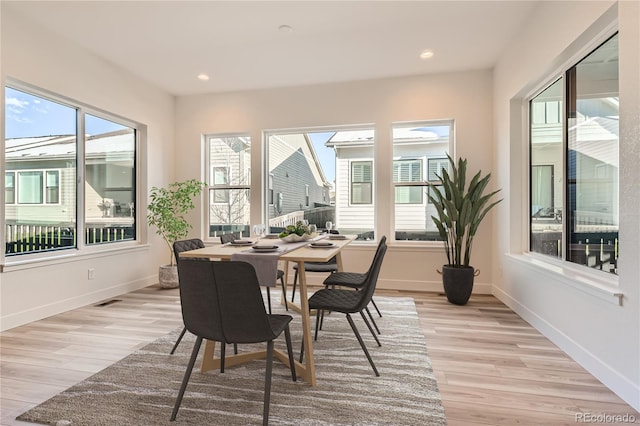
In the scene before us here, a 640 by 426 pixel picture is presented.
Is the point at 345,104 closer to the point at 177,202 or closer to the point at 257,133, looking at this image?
the point at 257,133

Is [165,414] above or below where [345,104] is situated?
below

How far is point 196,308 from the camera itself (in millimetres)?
1639

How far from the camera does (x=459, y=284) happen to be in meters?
3.58

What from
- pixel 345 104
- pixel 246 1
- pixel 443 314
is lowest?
pixel 443 314

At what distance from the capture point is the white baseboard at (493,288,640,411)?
1786 millimetres

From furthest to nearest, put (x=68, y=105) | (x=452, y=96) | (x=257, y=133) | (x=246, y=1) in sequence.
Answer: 1. (x=257, y=133)
2. (x=452, y=96)
3. (x=68, y=105)
4. (x=246, y=1)

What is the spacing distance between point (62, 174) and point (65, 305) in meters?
1.39

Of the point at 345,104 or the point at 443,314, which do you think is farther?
the point at 345,104

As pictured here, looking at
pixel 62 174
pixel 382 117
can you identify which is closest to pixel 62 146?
pixel 62 174

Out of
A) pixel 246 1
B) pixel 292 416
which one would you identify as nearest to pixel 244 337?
pixel 292 416

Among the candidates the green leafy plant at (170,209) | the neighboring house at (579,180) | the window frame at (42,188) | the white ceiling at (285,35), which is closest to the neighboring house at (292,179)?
the white ceiling at (285,35)

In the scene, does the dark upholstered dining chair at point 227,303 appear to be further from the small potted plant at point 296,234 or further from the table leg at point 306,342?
the small potted plant at point 296,234

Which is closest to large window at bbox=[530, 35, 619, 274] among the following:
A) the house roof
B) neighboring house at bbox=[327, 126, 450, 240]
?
neighboring house at bbox=[327, 126, 450, 240]

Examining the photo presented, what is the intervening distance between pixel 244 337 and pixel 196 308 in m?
0.29
